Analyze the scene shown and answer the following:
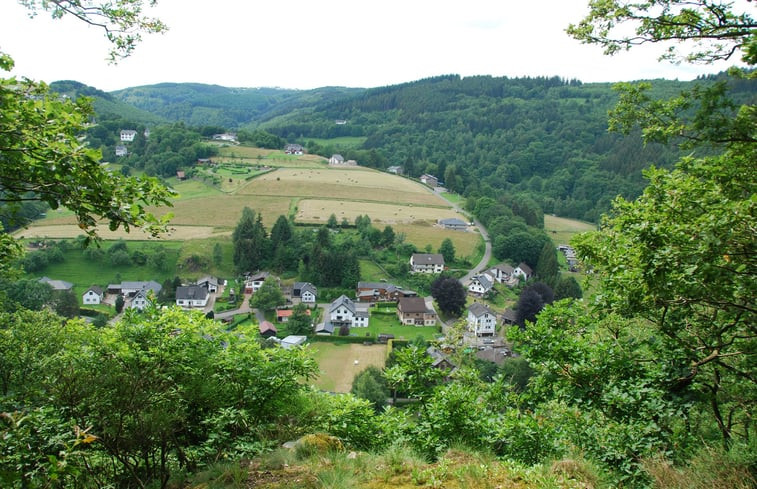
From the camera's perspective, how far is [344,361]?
31.8m

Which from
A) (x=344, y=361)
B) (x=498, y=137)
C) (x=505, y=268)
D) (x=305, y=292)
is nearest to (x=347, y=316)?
(x=305, y=292)

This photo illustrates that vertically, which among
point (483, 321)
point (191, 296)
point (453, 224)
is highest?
point (453, 224)

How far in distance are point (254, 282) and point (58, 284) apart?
16.1 metres

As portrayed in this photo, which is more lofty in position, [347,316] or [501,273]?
[501,273]

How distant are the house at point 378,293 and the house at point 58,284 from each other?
24745mm

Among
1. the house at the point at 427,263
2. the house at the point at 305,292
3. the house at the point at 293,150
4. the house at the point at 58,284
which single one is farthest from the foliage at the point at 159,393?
the house at the point at 293,150

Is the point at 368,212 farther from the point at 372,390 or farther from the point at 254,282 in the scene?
the point at 372,390

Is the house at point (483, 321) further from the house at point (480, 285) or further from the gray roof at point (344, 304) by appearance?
the gray roof at point (344, 304)

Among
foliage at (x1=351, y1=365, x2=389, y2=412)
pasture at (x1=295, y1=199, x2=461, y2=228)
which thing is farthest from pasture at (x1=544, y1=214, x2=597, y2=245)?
foliage at (x1=351, y1=365, x2=389, y2=412)

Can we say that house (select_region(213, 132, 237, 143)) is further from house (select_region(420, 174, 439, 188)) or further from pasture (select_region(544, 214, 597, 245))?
pasture (select_region(544, 214, 597, 245))

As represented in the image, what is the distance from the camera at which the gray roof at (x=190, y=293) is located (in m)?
39.7

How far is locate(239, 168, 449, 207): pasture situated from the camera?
71.1 m

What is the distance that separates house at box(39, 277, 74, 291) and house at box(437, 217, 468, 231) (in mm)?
43672

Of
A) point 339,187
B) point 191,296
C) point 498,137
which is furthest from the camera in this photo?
point 498,137
